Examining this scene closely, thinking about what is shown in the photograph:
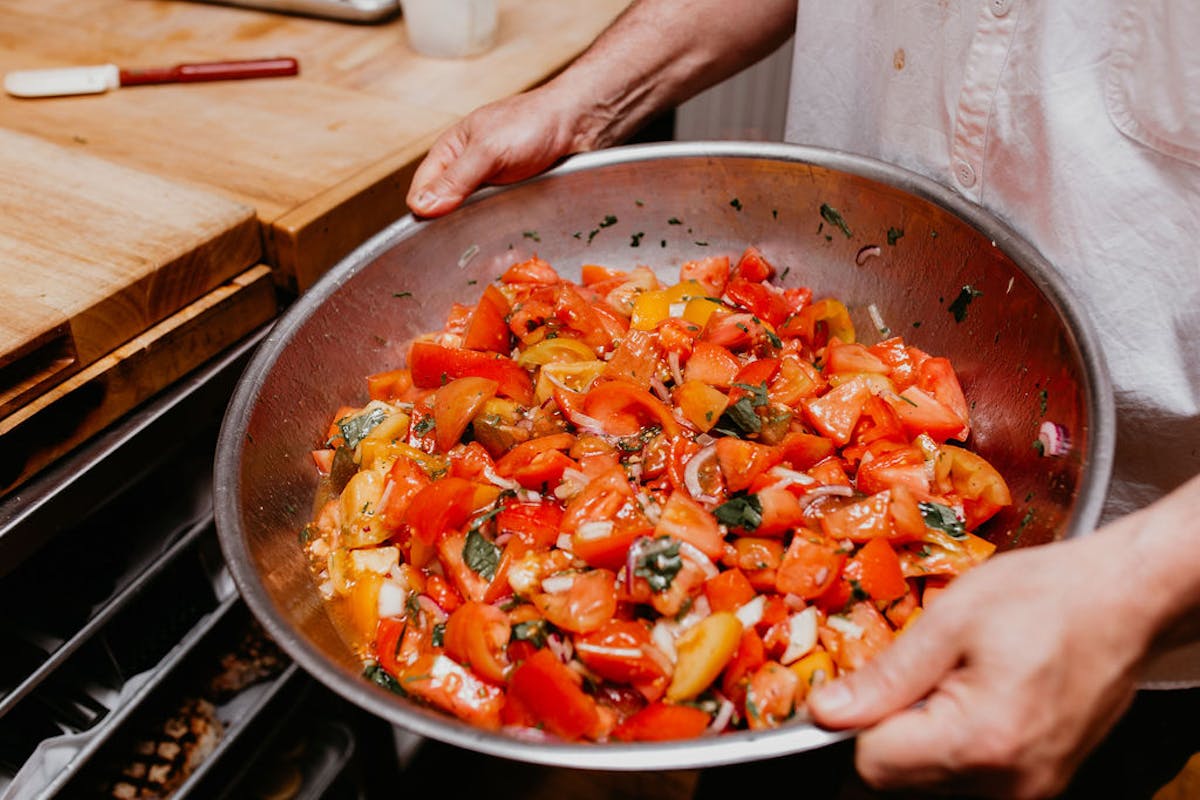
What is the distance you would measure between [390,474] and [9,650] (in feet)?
2.11

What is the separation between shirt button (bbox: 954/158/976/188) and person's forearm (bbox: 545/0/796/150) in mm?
515

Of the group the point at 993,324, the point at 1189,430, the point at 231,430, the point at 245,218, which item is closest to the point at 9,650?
the point at 231,430

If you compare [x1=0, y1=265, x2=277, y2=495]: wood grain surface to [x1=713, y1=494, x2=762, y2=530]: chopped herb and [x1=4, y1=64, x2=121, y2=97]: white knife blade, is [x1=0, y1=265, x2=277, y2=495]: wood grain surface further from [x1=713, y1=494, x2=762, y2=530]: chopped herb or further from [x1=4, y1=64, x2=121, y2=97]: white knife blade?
[x1=713, y1=494, x2=762, y2=530]: chopped herb

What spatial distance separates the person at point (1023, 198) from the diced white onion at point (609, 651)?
0.24 meters

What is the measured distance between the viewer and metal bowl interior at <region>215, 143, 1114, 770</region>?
3.10 feet

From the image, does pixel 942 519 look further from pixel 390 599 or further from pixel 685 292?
pixel 390 599

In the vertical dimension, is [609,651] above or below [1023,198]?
below

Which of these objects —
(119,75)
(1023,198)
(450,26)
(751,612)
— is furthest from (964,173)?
(119,75)

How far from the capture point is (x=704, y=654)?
0.98m

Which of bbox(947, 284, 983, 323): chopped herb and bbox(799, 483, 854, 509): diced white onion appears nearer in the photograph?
bbox(799, 483, 854, 509): diced white onion

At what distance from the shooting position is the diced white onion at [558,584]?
1064 millimetres

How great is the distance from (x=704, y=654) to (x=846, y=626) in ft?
0.57

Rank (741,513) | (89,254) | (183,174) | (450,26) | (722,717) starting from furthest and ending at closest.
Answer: (450,26)
(183,174)
(89,254)
(741,513)
(722,717)

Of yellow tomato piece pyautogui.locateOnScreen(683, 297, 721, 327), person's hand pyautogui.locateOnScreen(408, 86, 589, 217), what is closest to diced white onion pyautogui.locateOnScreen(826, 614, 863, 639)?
yellow tomato piece pyautogui.locateOnScreen(683, 297, 721, 327)
